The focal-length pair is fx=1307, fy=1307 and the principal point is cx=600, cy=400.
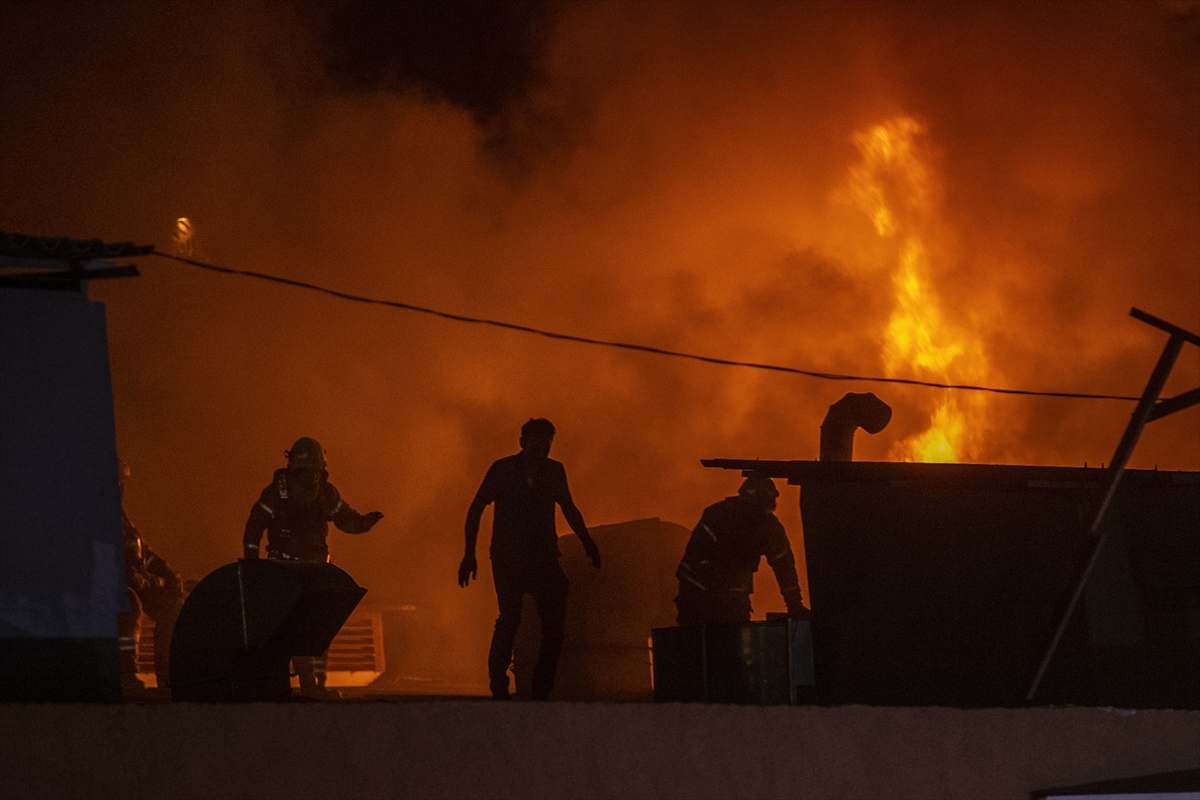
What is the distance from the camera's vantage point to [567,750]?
19.8 ft

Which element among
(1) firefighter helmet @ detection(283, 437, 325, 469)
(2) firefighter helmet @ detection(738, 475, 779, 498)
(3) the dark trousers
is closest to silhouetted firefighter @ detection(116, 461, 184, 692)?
(1) firefighter helmet @ detection(283, 437, 325, 469)

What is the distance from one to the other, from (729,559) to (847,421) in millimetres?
2684

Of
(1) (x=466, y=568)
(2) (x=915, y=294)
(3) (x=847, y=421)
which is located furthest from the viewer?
(2) (x=915, y=294)

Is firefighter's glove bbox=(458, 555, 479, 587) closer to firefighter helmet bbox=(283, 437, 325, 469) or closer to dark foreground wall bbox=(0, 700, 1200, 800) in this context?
dark foreground wall bbox=(0, 700, 1200, 800)

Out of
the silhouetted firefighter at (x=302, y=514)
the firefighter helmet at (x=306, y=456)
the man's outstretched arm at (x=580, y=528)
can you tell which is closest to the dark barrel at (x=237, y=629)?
the man's outstretched arm at (x=580, y=528)

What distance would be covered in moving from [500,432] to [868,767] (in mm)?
14625

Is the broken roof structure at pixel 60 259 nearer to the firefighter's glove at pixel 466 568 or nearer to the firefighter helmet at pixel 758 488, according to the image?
the firefighter's glove at pixel 466 568

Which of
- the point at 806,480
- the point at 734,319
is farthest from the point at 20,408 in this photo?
the point at 734,319

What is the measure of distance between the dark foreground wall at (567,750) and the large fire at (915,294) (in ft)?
43.7

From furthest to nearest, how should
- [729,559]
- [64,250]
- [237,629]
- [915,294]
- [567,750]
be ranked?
[915,294], [729,559], [237,629], [64,250], [567,750]

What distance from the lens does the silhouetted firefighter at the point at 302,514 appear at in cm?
898

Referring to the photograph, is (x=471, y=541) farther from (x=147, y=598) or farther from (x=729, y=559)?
(x=147, y=598)

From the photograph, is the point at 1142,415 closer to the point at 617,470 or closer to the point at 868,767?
the point at 868,767

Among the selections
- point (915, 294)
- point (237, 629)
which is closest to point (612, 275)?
point (915, 294)
